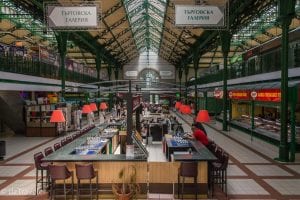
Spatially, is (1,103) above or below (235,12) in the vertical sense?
below

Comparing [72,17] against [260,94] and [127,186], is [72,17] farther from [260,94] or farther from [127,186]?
[260,94]

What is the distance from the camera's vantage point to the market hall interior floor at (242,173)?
941 centimetres

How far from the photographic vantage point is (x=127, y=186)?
9055 mm

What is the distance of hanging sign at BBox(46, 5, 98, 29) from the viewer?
1171 cm

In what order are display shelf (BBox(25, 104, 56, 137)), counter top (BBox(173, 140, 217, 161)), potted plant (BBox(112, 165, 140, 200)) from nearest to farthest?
potted plant (BBox(112, 165, 140, 200))
counter top (BBox(173, 140, 217, 161))
display shelf (BBox(25, 104, 56, 137))

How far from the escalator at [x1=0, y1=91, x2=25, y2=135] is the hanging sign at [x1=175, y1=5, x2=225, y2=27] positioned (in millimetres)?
12912

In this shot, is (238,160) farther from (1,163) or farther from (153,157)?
(1,163)

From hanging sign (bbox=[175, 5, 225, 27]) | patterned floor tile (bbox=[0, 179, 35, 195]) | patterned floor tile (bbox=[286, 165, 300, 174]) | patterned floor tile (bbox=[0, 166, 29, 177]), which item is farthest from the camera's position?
patterned floor tile (bbox=[286, 165, 300, 174])

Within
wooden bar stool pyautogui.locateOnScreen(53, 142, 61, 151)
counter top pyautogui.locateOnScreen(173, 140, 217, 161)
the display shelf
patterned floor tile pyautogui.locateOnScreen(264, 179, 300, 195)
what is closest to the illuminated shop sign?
patterned floor tile pyautogui.locateOnScreen(264, 179, 300, 195)

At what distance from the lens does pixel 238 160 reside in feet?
45.2

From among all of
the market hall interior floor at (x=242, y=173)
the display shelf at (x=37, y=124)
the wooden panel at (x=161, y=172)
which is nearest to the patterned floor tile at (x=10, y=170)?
the market hall interior floor at (x=242, y=173)

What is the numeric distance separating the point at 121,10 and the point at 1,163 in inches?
626

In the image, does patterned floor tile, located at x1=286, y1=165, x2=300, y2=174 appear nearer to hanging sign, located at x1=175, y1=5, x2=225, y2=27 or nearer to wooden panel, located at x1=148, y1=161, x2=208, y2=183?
wooden panel, located at x1=148, y1=161, x2=208, y2=183

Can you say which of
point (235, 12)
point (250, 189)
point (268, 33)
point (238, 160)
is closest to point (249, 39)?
point (268, 33)
